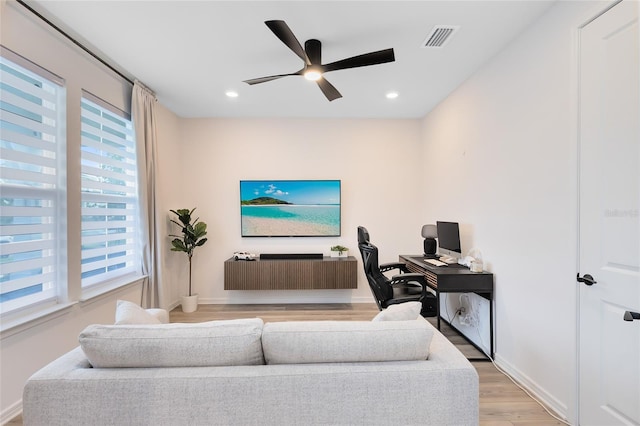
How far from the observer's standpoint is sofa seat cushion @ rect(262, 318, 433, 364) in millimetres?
1337

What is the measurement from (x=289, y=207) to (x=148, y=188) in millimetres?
1867

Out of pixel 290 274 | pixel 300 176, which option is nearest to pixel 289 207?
pixel 300 176

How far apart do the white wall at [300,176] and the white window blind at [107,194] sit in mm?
1228

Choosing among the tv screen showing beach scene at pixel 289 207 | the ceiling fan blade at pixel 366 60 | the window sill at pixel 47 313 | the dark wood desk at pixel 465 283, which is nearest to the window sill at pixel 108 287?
the window sill at pixel 47 313

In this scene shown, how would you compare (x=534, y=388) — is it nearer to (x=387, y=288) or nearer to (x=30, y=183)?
(x=387, y=288)

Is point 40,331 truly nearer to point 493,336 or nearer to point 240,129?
point 240,129

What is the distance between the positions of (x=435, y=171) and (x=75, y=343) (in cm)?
426

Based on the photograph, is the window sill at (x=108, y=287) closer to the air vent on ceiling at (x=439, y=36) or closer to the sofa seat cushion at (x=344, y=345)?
the sofa seat cushion at (x=344, y=345)

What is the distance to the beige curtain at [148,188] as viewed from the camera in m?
3.30

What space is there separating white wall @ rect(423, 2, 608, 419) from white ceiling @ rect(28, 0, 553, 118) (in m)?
0.30

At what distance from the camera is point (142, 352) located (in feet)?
4.25

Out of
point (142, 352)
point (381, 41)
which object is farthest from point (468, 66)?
point (142, 352)

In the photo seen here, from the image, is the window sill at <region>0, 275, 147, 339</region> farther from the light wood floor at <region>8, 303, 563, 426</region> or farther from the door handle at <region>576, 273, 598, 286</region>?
the door handle at <region>576, 273, 598, 286</region>

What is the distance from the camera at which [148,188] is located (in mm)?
3498
